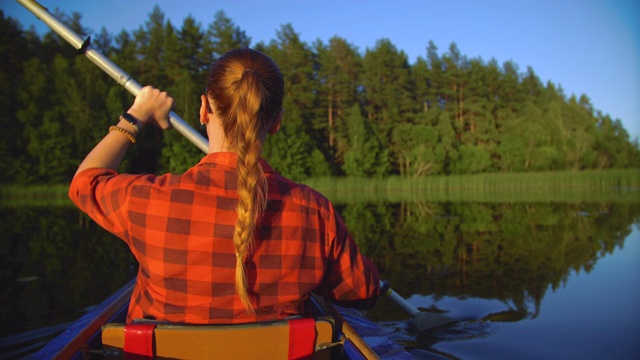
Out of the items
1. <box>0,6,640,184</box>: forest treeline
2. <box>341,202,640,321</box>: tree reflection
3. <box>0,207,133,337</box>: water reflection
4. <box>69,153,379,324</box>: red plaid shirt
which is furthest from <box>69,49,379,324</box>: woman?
<box>0,6,640,184</box>: forest treeline

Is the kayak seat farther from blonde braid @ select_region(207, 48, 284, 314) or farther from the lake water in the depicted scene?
the lake water

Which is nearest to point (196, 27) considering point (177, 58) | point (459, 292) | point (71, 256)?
point (177, 58)

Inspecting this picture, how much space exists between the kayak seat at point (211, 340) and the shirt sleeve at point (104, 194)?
247 mm

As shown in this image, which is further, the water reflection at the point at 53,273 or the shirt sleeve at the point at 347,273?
the water reflection at the point at 53,273

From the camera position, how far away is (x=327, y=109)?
3591 centimetres

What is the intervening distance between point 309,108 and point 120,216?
34.5 metres

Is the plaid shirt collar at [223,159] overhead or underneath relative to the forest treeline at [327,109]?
underneath

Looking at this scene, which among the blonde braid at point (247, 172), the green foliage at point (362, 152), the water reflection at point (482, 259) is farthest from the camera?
the green foliage at point (362, 152)

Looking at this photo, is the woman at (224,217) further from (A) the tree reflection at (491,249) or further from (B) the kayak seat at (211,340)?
(A) the tree reflection at (491,249)

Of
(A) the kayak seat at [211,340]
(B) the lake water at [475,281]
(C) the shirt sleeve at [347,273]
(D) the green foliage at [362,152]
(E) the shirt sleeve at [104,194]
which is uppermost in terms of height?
(D) the green foliage at [362,152]

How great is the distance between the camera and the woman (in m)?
1.11

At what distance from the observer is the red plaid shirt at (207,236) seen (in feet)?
3.65

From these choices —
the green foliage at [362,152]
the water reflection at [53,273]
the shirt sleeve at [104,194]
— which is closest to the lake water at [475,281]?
the water reflection at [53,273]

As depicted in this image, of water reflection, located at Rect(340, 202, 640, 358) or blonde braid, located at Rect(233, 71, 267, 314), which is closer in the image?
blonde braid, located at Rect(233, 71, 267, 314)
